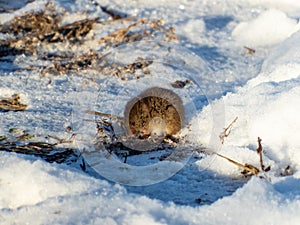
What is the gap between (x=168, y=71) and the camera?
141 inches

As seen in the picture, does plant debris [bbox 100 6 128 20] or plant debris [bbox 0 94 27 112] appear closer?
plant debris [bbox 0 94 27 112]

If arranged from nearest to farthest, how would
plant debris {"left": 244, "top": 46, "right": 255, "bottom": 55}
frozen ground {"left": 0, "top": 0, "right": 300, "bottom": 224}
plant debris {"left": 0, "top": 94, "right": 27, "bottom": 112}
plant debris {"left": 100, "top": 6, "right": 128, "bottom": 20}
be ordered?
frozen ground {"left": 0, "top": 0, "right": 300, "bottom": 224}
plant debris {"left": 0, "top": 94, "right": 27, "bottom": 112}
plant debris {"left": 244, "top": 46, "right": 255, "bottom": 55}
plant debris {"left": 100, "top": 6, "right": 128, "bottom": 20}

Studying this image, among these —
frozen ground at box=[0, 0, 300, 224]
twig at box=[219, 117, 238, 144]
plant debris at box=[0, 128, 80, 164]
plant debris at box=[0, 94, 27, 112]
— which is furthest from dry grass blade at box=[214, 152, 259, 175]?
plant debris at box=[0, 94, 27, 112]

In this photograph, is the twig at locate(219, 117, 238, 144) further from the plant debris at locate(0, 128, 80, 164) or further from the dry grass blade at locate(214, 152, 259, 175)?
the plant debris at locate(0, 128, 80, 164)

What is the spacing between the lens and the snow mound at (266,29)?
158 inches

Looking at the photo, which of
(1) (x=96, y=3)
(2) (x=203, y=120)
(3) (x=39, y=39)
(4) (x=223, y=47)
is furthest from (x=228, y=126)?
(1) (x=96, y=3)

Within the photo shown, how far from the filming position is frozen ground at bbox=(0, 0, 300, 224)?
1.91m

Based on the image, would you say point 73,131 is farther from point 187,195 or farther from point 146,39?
point 146,39

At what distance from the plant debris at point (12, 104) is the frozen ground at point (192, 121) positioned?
0.04 metres

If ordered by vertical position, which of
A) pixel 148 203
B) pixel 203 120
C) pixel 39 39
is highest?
pixel 148 203

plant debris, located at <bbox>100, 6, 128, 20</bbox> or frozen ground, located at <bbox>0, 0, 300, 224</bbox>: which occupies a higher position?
frozen ground, located at <bbox>0, 0, 300, 224</bbox>

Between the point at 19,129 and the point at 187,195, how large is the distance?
1.01 m

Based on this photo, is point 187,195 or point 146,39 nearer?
point 187,195

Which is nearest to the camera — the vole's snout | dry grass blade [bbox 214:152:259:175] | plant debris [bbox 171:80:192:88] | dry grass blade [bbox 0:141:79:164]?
dry grass blade [bbox 214:152:259:175]
